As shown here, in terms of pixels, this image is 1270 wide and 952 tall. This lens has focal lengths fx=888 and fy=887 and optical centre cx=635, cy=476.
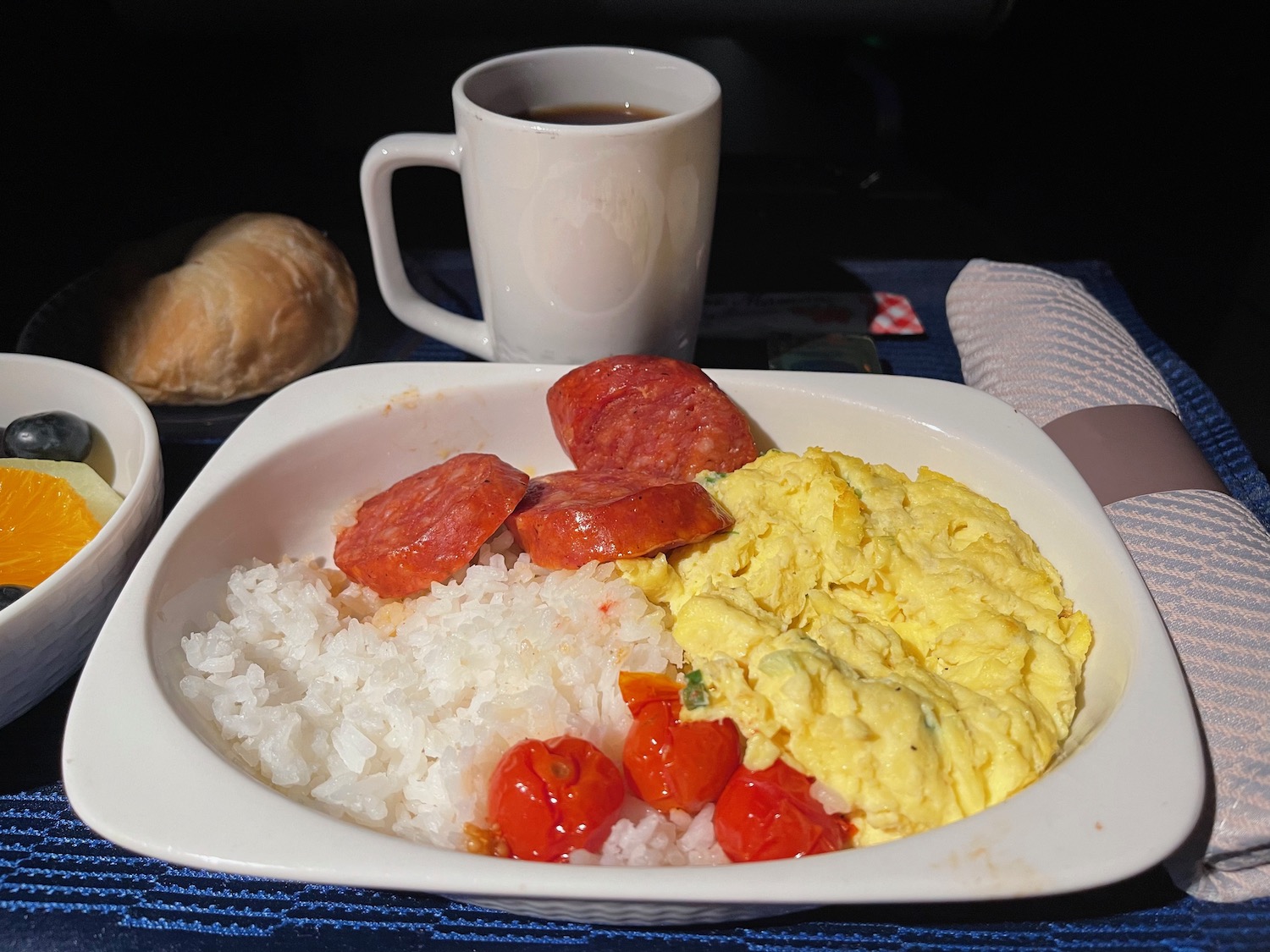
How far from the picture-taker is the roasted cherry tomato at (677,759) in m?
0.98

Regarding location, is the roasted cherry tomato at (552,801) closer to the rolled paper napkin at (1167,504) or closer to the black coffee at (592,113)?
the rolled paper napkin at (1167,504)

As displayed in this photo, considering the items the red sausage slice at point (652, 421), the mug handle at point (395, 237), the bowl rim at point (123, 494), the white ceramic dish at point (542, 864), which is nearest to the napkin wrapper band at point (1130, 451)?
the white ceramic dish at point (542, 864)

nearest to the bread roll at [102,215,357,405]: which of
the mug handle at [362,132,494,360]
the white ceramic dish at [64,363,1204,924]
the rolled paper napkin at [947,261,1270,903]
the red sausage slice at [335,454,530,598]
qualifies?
the mug handle at [362,132,494,360]

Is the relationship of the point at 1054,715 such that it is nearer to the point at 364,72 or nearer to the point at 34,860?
the point at 34,860

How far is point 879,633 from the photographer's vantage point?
3.69 ft

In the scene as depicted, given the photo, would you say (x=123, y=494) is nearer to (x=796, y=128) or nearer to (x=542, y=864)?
(x=542, y=864)

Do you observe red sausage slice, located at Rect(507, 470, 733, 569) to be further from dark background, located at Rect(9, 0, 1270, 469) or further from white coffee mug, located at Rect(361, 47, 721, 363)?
dark background, located at Rect(9, 0, 1270, 469)

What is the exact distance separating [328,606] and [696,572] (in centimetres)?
51

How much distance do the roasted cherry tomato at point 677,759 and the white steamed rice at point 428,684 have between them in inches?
1.1

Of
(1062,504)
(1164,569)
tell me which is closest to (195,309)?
(1062,504)

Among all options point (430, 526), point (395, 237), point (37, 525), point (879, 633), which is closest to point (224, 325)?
point (395, 237)

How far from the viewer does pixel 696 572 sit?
4.02ft

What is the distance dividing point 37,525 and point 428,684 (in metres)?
0.61

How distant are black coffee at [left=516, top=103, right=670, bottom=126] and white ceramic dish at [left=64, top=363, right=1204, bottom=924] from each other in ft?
1.51
